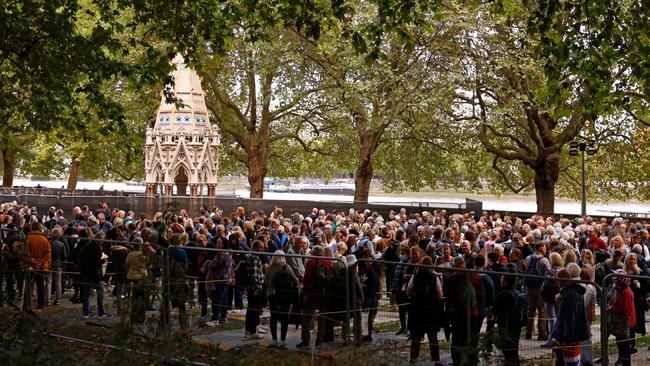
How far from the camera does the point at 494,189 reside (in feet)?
143

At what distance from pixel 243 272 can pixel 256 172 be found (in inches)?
1132

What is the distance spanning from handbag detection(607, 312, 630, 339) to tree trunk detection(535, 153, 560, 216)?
21886 mm

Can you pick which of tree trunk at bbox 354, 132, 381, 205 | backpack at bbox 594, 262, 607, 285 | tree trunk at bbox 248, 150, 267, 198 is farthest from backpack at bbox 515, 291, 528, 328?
tree trunk at bbox 248, 150, 267, 198

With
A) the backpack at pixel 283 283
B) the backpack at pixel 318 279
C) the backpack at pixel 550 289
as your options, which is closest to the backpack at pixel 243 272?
the backpack at pixel 283 283

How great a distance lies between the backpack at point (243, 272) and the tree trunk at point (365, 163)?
75.1ft

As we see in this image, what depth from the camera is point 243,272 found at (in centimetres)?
1121

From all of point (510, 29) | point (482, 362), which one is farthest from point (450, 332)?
point (510, 29)

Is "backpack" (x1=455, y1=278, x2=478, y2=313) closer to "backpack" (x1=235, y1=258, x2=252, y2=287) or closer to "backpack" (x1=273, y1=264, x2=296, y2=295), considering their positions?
"backpack" (x1=273, y1=264, x2=296, y2=295)

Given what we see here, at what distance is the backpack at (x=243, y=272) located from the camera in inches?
439

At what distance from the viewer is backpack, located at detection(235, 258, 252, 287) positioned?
1114cm

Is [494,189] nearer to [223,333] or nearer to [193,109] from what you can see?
[193,109]

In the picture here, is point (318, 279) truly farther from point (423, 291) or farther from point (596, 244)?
point (596, 244)

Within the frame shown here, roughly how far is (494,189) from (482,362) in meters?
38.6

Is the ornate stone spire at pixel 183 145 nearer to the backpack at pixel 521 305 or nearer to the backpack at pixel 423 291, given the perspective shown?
the backpack at pixel 423 291
